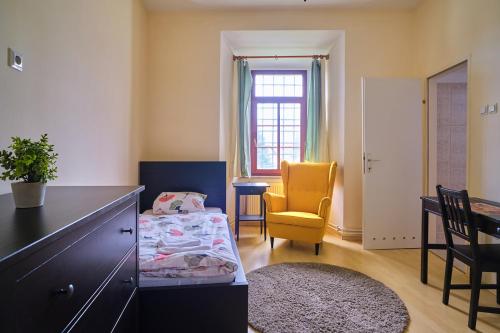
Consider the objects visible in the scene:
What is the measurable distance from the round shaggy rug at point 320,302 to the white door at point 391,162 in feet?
3.15

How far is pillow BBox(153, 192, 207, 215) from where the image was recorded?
2.96 metres

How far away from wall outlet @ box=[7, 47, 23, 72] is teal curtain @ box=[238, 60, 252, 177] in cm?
299

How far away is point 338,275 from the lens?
101 inches

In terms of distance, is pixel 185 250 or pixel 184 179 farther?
pixel 184 179

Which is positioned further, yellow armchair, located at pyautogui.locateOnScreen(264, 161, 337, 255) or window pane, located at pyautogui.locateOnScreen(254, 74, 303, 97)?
window pane, located at pyautogui.locateOnScreen(254, 74, 303, 97)

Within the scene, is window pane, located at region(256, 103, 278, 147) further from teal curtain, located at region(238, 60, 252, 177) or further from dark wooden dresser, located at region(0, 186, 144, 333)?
dark wooden dresser, located at region(0, 186, 144, 333)

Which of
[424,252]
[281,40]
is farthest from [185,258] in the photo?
[281,40]

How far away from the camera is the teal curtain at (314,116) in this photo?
13.8 feet

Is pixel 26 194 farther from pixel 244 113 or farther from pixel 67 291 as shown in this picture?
pixel 244 113

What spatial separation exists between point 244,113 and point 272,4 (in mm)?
1491

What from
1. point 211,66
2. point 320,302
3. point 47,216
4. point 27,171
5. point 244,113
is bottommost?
point 320,302

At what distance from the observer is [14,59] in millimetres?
1433

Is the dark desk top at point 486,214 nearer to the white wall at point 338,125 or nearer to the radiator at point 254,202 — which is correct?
the white wall at point 338,125

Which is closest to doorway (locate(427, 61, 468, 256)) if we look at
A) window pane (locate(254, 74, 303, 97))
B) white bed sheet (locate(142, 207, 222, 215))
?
window pane (locate(254, 74, 303, 97))
